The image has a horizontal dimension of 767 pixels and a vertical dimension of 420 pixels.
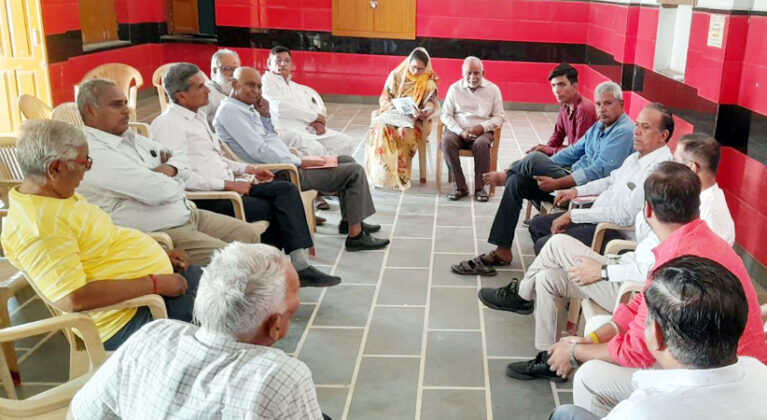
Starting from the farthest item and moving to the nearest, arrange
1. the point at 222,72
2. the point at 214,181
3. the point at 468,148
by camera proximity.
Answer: the point at 468,148, the point at 222,72, the point at 214,181

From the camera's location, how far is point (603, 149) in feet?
12.5

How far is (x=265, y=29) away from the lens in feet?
29.7

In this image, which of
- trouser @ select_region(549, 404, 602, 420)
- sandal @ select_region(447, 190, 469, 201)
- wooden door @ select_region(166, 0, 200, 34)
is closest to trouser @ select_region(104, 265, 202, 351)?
trouser @ select_region(549, 404, 602, 420)

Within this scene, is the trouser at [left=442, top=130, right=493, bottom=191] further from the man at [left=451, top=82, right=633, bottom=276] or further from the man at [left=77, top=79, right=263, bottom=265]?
the man at [left=77, top=79, right=263, bottom=265]

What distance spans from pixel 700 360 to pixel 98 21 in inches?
355

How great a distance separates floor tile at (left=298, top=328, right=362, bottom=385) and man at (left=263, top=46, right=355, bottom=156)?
1994 mm

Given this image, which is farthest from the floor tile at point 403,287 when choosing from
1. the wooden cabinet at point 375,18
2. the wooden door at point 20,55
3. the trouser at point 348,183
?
the wooden cabinet at point 375,18

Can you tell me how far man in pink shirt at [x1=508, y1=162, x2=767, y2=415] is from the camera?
200cm

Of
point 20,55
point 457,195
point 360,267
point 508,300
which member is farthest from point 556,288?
point 20,55

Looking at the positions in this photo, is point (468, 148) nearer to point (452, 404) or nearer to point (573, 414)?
point (452, 404)

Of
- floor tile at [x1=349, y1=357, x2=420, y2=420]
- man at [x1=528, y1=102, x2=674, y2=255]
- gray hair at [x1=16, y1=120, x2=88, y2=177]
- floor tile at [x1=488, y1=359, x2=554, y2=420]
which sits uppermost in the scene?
gray hair at [x1=16, y1=120, x2=88, y2=177]

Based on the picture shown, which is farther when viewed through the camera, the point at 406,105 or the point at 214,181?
the point at 406,105

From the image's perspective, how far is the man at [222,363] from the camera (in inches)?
52.9

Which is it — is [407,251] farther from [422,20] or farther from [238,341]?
[422,20]
